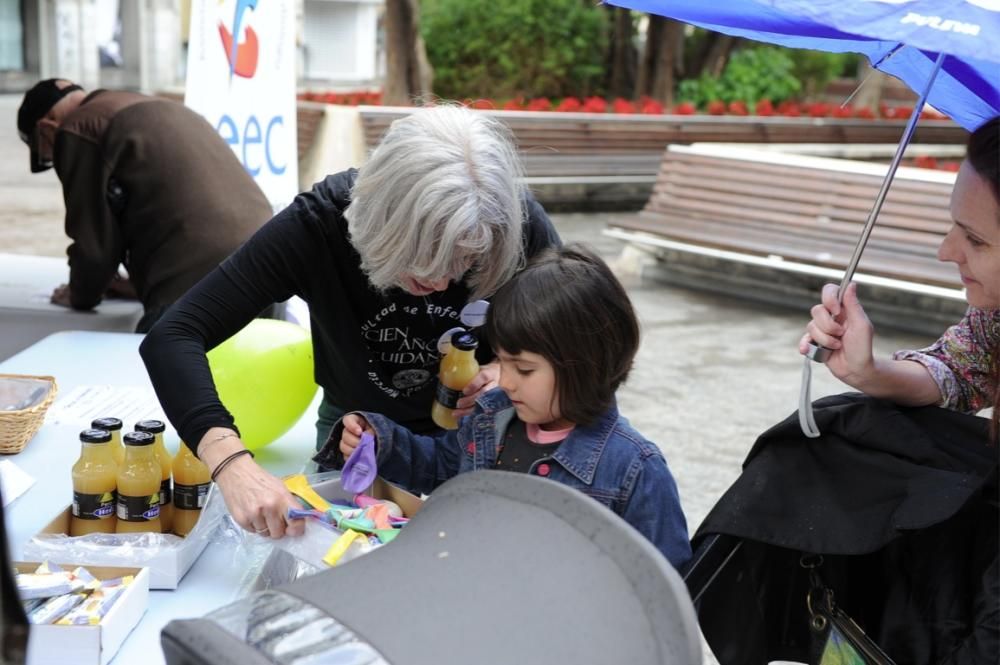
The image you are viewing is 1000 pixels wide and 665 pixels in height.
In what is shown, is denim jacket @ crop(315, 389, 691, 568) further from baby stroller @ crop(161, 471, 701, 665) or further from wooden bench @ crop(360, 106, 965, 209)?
wooden bench @ crop(360, 106, 965, 209)

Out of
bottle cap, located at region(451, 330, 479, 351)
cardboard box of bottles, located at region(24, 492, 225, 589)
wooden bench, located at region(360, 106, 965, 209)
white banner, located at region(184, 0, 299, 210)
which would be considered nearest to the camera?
cardboard box of bottles, located at region(24, 492, 225, 589)

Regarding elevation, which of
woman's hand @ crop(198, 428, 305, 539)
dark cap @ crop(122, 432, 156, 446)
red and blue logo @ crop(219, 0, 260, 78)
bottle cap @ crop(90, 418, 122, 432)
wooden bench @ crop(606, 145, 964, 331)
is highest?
red and blue logo @ crop(219, 0, 260, 78)

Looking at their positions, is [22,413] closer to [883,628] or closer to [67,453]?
[67,453]

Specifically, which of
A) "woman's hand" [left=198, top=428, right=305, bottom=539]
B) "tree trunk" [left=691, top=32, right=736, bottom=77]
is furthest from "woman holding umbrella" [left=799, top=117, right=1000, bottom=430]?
"tree trunk" [left=691, top=32, right=736, bottom=77]

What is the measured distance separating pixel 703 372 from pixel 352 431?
14.0 feet

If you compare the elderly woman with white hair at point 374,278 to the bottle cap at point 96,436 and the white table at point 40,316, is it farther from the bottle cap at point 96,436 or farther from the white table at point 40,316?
the white table at point 40,316

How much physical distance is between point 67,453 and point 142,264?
1452 millimetres

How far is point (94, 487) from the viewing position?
181cm

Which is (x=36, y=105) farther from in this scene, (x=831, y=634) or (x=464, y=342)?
(x=831, y=634)

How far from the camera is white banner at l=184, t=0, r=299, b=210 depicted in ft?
12.5

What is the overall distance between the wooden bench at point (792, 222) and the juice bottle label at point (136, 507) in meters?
5.56

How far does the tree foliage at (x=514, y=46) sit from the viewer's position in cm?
1572

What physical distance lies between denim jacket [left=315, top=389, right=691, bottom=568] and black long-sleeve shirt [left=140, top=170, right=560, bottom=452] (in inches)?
10.0

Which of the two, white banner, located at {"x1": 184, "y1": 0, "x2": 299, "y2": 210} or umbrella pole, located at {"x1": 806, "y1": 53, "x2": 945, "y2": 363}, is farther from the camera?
white banner, located at {"x1": 184, "y1": 0, "x2": 299, "y2": 210}
